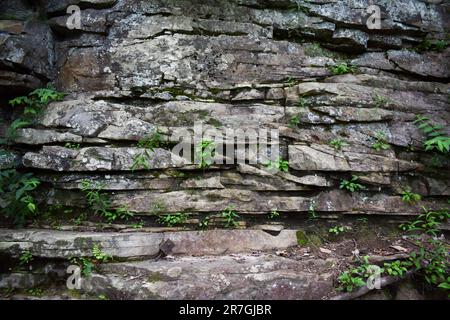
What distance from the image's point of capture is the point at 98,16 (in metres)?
5.94

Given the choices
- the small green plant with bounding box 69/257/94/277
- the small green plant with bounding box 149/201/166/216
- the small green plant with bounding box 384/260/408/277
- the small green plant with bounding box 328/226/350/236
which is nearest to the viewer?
the small green plant with bounding box 69/257/94/277

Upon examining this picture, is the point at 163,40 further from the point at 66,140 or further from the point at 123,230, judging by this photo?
the point at 123,230

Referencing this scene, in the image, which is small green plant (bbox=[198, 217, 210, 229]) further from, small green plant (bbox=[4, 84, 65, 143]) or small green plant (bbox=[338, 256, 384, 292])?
small green plant (bbox=[4, 84, 65, 143])

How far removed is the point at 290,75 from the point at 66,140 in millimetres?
4557

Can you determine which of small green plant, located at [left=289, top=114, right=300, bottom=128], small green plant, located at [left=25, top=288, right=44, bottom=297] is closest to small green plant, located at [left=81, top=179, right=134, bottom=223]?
small green plant, located at [left=25, top=288, right=44, bottom=297]

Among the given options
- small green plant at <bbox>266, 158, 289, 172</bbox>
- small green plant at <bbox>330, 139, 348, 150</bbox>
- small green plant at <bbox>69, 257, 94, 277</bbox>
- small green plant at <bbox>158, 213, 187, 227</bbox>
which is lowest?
small green plant at <bbox>69, 257, 94, 277</bbox>

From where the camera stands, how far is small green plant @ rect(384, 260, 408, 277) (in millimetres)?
4551

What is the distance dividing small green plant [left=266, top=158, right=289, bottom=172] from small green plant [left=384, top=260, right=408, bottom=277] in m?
2.24

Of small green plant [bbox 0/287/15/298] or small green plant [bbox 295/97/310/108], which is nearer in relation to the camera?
small green plant [bbox 0/287/15/298]

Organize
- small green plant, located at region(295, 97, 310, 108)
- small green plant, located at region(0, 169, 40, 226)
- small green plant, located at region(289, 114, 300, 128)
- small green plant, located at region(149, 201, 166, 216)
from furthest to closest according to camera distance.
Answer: small green plant, located at region(295, 97, 310, 108), small green plant, located at region(289, 114, 300, 128), small green plant, located at region(149, 201, 166, 216), small green plant, located at region(0, 169, 40, 226)

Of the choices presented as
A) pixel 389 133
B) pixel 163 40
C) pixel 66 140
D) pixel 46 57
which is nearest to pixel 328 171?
pixel 389 133

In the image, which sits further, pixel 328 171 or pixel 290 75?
pixel 290 75

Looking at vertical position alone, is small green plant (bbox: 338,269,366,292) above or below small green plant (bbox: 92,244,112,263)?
below

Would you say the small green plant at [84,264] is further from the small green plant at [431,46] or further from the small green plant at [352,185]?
the small green plant at [431,46]
